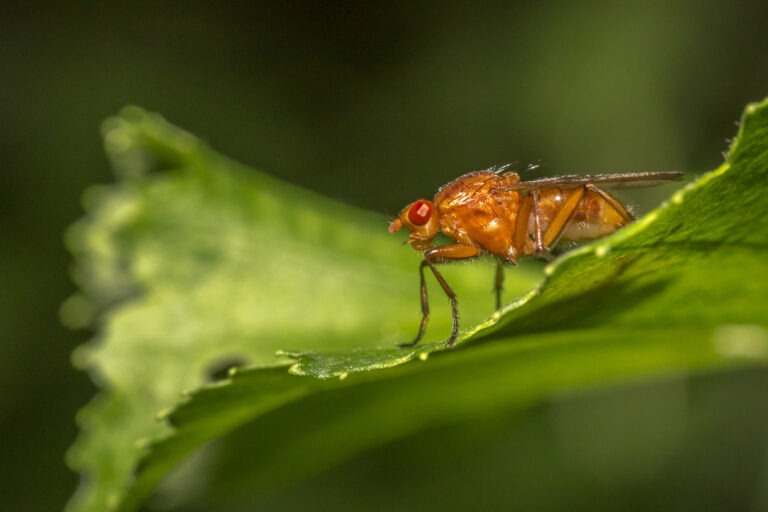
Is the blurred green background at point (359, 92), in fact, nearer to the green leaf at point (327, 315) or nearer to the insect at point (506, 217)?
→ the green leaf at point (327, 315)

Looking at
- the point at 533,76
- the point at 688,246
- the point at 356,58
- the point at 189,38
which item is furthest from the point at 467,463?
the point at 189,38

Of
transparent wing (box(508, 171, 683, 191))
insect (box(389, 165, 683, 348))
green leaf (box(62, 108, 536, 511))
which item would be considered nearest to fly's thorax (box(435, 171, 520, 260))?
insect (box(389, 165, 683, 348))

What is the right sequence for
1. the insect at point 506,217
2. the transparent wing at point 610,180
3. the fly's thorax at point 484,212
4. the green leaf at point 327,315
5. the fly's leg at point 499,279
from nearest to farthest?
1. the green leaf at point 327,315
2. the transparent wing at point 610,180
3. the insect at point 506,217
4. the fly's thorax at point 484,212
5. the fly's leg at point 499,279

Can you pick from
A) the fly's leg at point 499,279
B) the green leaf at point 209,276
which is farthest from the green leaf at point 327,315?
the fly's leg at point 499,279

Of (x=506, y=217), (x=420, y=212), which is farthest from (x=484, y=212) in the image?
(x=420, y=212)

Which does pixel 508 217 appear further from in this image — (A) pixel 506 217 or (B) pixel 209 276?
(B) pixel 209 276

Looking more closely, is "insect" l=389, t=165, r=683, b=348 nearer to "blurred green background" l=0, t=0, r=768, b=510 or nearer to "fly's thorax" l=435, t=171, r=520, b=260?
"fly's thorax" l=435, t=171, r=520, b=260

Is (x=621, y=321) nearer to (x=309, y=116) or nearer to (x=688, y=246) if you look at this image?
(x=688, y=246)
